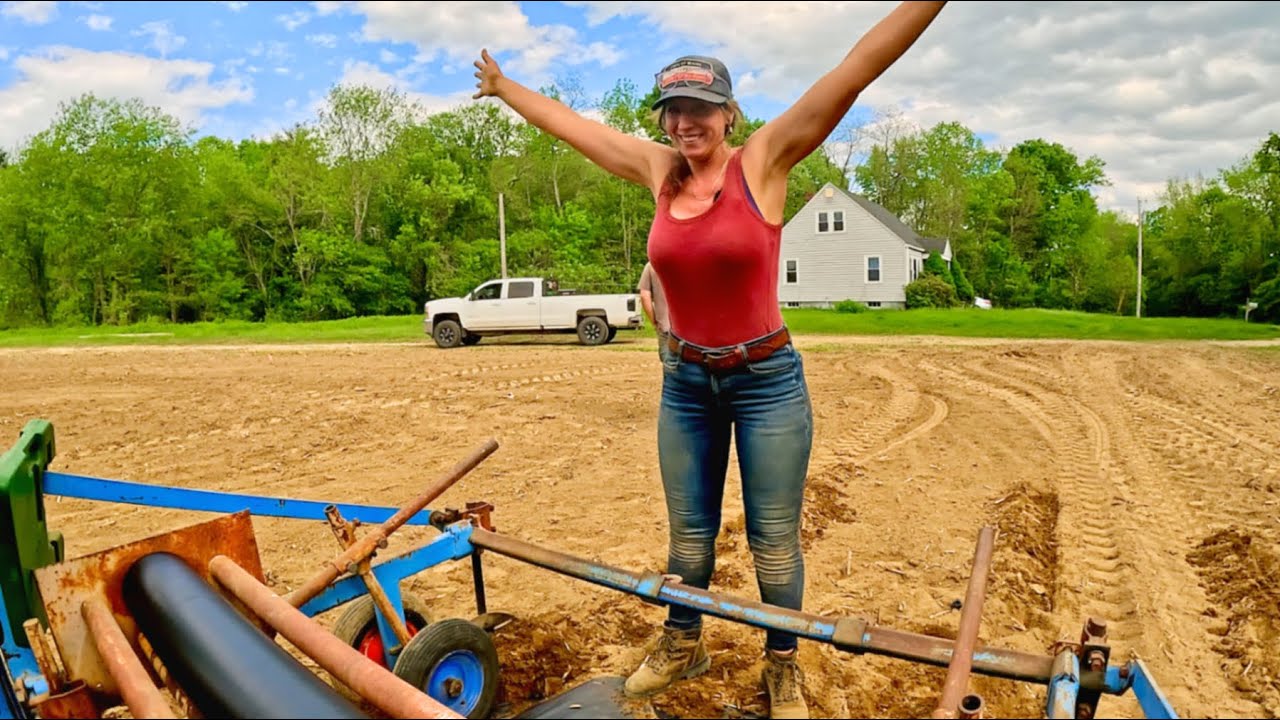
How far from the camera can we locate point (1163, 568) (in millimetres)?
4898

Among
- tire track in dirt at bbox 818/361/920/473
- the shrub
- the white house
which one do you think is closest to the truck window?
tire track in dirt at bbox 818/361/920/473

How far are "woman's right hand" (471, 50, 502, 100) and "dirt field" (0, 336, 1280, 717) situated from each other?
2467 mm

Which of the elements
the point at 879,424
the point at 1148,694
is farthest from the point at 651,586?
the point at 879,424

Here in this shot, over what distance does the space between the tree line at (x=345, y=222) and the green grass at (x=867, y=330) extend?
11.5 meters

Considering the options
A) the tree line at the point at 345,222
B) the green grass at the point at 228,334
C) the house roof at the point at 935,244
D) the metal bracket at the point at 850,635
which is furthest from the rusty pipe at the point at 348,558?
the house roof at the point at 935,244

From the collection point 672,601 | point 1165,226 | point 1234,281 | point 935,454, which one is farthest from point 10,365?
point 1165,226

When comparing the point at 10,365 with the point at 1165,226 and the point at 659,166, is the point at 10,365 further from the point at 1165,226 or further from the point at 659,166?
the point at 1165,226

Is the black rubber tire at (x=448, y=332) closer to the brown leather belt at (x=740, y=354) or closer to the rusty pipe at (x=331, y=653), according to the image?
the rusty pipe at (x=331, y=653)

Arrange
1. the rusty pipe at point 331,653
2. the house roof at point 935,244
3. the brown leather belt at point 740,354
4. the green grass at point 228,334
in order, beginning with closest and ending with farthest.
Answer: the rusty pipe at point 331,653
the brown leather belt at point 740,354
the green grass at point 228,334
the house roof at point 935,244

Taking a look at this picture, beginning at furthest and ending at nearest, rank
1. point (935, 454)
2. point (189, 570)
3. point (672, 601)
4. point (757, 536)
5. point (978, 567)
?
point (935, 454) → point (757, 536) → point (672, 601) → point (189, 570) → point (978, 567)

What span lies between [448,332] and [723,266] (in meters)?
20.2

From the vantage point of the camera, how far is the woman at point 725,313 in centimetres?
267

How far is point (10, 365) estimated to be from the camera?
57.9ft

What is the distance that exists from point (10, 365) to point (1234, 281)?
Answer: 180ft
